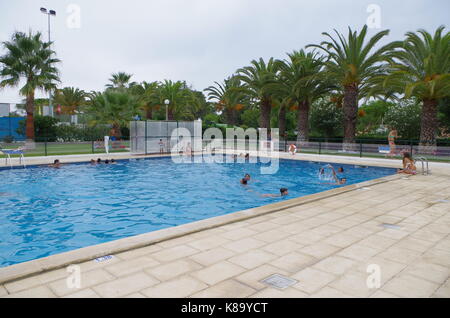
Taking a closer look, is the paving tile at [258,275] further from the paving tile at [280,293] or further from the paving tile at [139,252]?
the paving tile at [139,252]

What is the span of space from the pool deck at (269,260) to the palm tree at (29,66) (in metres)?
24.3

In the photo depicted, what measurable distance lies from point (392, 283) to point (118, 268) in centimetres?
375

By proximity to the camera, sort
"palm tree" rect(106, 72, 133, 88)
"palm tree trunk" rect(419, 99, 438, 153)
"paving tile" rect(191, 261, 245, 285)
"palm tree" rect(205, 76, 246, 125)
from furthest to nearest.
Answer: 1. "palm tree" rect(106, 72, 133, 88)
2. "palm tree" rect(205, 76, 246, 125)
3. "palm tree trunk" rect(419, 99, 438, 153)
4. "paving tile" rect(191, 261, 245, 285)

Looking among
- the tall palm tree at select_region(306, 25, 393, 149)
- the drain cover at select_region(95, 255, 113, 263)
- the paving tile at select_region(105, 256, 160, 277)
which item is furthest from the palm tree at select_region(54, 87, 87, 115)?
the paving tile at select_region(105, 256, 160, 277)

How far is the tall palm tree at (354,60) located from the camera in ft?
76.9

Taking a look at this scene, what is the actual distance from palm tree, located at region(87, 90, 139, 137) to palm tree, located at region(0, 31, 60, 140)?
370cm

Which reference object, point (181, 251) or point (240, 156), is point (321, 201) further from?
point (240, 156)

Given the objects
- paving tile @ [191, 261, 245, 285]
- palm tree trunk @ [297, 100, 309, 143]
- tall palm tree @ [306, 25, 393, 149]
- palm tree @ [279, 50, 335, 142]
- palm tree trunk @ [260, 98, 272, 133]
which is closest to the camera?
paving tile @ [191, 261, 245, 285]

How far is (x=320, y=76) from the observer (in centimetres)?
2502

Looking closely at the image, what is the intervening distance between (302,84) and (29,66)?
22.1m

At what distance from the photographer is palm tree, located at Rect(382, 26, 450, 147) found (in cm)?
1958

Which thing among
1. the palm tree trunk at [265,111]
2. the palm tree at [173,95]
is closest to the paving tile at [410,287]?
the palm tree trunk at [265,111]

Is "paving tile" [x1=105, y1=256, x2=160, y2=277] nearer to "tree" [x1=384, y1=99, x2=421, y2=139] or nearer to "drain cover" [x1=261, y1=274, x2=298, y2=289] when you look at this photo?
"drain cover" [x1=261, y1=274, x2=298, y2=289]
